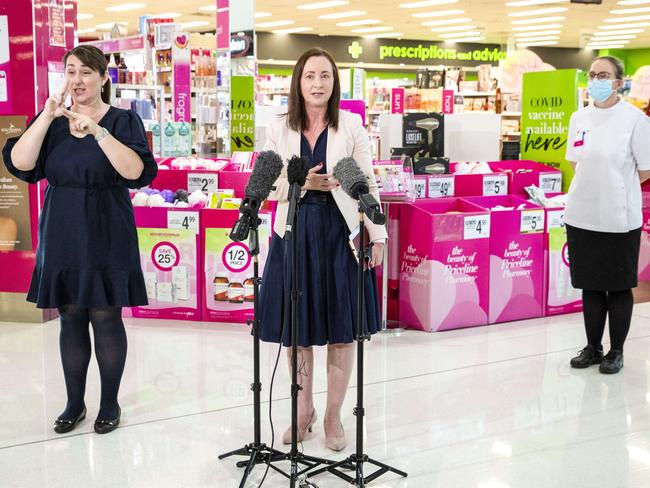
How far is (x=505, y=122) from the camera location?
14.1m

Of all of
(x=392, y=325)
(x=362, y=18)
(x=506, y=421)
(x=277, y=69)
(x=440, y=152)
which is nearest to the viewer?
(x=506, y=421)

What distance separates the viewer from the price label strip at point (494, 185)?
5754 millimetres

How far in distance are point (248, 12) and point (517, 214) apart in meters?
5.34

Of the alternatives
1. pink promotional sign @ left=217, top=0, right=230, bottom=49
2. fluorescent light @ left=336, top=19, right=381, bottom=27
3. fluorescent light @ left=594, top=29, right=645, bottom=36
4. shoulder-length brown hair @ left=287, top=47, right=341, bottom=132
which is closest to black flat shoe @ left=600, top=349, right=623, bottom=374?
shoulder-length brown hair @ left=287, top=47, right=341, bottom=132

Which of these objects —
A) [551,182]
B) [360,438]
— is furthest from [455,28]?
[360,438]

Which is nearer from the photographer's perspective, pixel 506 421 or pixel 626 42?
pixel 506 421

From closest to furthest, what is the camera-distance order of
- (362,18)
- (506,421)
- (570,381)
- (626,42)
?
(506,421) < (570,381) < (362,18) < (626,42)

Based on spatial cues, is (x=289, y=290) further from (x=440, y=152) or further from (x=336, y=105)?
(x=440, y=152)

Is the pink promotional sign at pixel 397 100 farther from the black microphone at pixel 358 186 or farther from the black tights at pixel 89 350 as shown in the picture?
the black microphone at pixel 358 186

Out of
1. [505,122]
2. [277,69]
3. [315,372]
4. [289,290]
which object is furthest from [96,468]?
[277,69]

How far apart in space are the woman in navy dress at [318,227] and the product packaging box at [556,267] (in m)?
2.77

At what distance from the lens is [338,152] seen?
2992 mm

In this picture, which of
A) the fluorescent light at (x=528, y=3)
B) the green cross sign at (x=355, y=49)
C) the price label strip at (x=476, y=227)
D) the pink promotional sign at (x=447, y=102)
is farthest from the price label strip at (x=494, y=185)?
the green cross sign at (x=355, y=49)

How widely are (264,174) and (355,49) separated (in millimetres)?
20130
